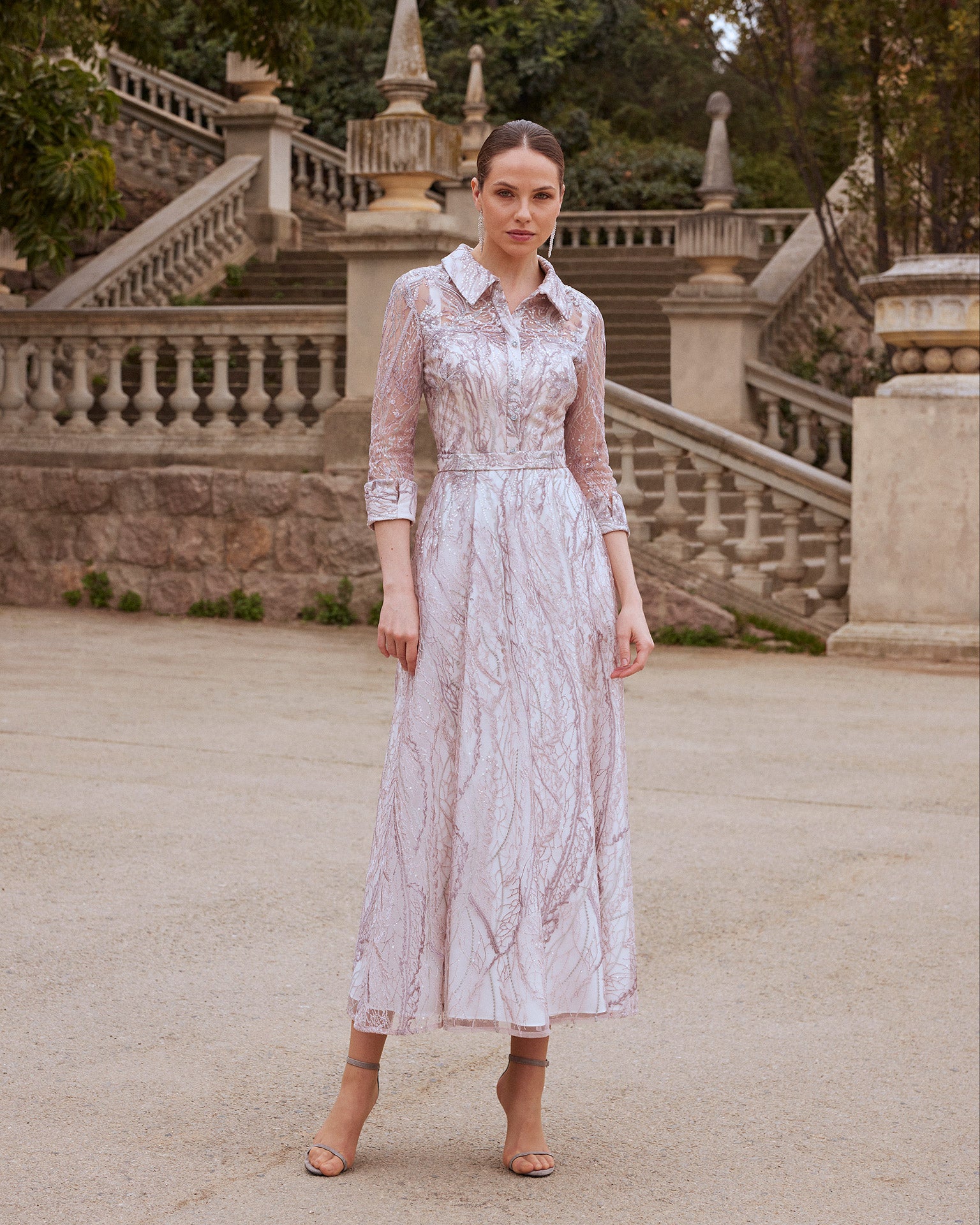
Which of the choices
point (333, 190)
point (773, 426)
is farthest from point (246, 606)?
point (333, 190)

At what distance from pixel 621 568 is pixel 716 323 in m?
10.9

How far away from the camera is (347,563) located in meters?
11.4

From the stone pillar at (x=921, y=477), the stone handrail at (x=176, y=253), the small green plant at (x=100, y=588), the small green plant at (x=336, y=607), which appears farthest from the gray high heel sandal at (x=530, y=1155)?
the stone handrail at (x=176, y=253)

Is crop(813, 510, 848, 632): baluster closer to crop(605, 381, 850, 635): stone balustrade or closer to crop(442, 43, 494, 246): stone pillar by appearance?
crop(605, 381, 850, 635): stone balustrade

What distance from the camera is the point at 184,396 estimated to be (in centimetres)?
1187

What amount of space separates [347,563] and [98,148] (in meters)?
2.96

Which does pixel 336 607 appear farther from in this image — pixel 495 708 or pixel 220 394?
pixel 495 708

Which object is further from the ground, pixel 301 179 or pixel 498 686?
pixel 301 179

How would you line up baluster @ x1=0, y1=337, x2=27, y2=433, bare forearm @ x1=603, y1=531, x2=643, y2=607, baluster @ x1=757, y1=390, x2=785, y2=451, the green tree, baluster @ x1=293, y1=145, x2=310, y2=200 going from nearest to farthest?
bare forearm @ x1=603, y1=531, x2=643, y2=607 → the green tree → baluster @ x1=0, y1=337, x2=27, y2=433 → baluster @ x1=757, y1=390, x2=785, y2=451 → baluster @ x1=293, y1=145, x2=310, y2=200

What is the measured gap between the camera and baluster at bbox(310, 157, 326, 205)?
817 inches

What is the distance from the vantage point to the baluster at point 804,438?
13438mm

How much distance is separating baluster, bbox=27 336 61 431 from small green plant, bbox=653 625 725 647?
174 inches

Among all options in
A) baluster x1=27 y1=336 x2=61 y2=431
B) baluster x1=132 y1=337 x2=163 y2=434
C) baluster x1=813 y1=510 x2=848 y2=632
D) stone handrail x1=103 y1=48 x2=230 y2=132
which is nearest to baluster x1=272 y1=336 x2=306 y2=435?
baluster x1=132 y1=337 x2=163 y2=434

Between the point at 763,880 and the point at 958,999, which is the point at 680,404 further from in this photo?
the point at 958,999
